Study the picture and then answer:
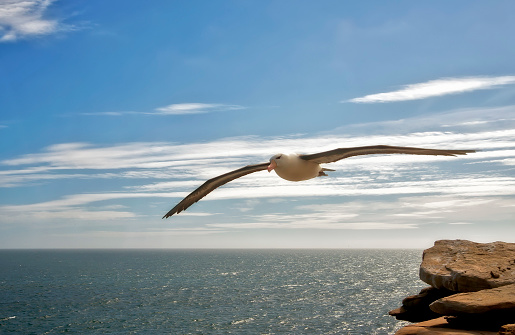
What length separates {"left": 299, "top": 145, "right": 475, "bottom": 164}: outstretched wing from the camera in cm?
984

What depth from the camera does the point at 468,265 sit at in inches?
626

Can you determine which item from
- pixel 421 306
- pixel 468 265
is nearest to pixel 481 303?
pixel 468 265

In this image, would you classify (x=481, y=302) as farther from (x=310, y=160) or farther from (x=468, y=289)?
(x=310, y=160)

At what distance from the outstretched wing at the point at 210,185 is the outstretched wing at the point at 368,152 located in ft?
5.70

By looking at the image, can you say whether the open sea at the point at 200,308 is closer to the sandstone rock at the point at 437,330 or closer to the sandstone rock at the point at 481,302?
the sandstone rock at the point at 437,330

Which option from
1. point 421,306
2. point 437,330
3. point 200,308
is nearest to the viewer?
point 437,330

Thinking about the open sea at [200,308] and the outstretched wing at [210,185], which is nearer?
the outstretched wing at [210,185]

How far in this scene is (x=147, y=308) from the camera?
195 feet

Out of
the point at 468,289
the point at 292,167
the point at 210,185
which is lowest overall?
the point at 468,289

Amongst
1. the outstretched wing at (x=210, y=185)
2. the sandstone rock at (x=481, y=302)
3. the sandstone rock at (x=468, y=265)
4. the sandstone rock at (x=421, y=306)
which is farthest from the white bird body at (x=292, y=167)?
the sandstone rock at (x=421, y=306)

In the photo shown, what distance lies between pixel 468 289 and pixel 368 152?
316 inches

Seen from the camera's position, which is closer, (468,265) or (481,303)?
(481,303)

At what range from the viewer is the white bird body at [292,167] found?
10.5 m

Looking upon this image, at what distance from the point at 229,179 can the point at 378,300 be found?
5880 centimetres
